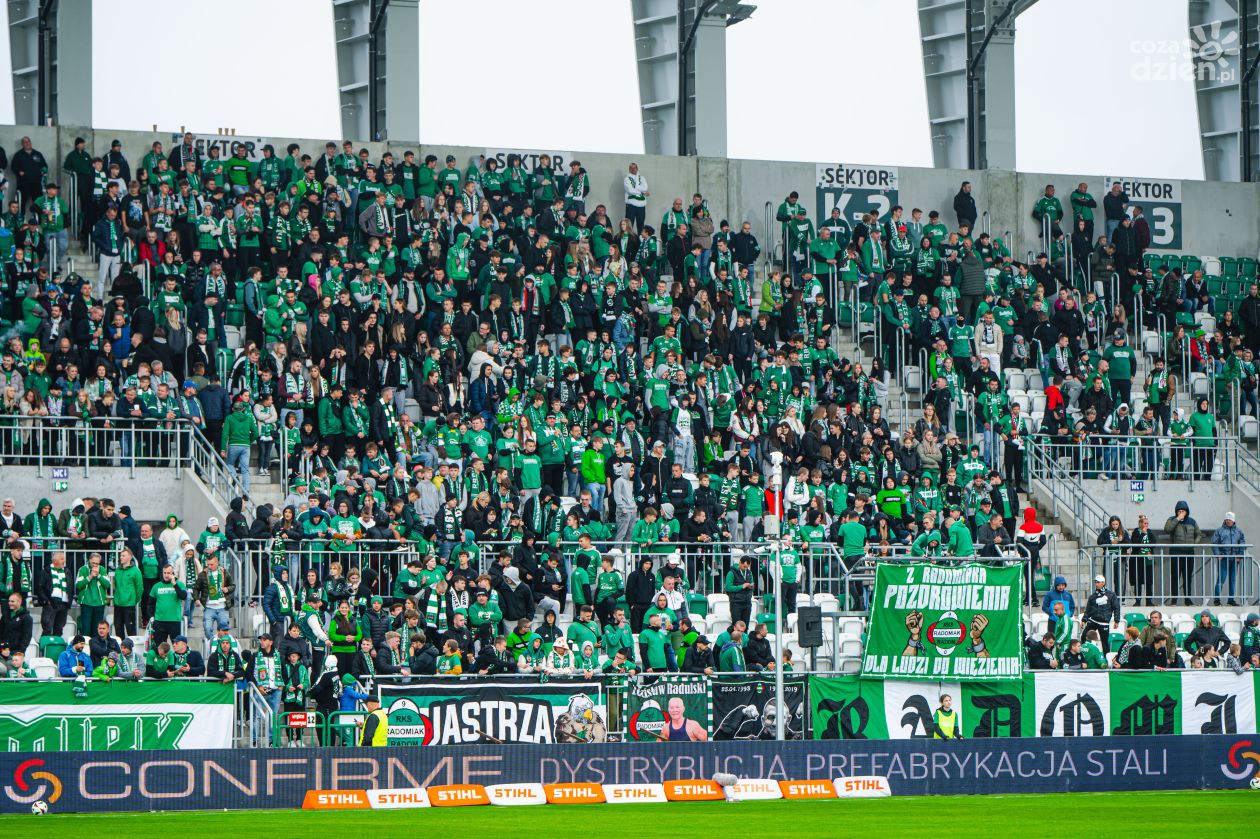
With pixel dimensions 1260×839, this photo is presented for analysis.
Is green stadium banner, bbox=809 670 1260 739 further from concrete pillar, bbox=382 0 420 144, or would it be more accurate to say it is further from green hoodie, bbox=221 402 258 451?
concrete pillar, bbox=382 0 420 144

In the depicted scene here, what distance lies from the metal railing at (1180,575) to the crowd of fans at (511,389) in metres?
1.75

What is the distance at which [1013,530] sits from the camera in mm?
33250

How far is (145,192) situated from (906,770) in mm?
17443

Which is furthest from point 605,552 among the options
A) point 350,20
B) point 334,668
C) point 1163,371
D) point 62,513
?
point 350,20

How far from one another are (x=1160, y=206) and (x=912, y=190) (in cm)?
611

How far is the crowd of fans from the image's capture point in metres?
28.4

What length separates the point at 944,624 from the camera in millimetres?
28219

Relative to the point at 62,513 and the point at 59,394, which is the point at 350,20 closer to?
the point at 59,394

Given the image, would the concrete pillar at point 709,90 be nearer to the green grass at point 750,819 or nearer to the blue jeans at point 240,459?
the blue jeans at point 240,459

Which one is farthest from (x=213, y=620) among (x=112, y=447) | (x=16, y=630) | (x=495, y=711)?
(x=112, y=447)

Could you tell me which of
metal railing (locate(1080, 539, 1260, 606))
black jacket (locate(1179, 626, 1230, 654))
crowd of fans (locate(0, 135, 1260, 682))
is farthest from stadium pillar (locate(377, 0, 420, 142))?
black jacket (locate(1179, 626, 1230, 654))

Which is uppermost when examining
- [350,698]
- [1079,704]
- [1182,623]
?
[1182,623]

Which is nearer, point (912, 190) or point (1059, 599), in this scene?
point (1059, 599)

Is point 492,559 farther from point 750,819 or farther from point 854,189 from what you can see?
point 854,189
